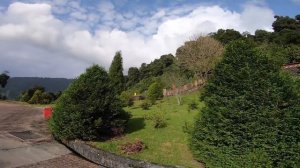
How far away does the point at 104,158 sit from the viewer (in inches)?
510

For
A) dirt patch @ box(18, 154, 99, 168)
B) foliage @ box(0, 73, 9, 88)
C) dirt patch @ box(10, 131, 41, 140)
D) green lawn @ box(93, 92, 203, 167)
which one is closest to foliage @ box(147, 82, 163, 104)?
green lawn @ box(93, 92, 203, 167)

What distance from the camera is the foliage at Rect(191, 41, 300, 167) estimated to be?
11.2 m

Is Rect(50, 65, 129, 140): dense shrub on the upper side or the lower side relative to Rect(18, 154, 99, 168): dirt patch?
upper

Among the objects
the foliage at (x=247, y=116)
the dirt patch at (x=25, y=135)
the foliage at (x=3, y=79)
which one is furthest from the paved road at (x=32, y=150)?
the foliage at (x=3, y=79)

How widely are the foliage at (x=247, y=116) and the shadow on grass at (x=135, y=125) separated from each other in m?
3.67

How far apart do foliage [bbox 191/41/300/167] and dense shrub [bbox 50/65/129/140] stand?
3.75 metres

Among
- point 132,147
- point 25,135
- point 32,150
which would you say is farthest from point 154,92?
point 32,150

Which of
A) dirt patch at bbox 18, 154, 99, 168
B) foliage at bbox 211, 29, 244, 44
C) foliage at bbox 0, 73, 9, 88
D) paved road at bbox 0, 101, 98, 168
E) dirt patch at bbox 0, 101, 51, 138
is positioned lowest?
dirt patch at bbox 18, 154, 99, 168

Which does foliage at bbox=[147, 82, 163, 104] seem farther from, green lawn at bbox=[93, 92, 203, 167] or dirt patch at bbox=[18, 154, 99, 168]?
dirt patch at bbox=[18, 154, 99, 168]

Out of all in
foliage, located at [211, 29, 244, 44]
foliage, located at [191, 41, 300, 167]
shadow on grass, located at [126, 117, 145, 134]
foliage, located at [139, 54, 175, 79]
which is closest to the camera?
foliage, located at [191, 41, 300, 167]

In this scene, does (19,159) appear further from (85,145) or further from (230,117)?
(230,117)

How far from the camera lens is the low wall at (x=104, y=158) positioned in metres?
12.2

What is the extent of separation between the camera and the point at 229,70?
1256 centimetres

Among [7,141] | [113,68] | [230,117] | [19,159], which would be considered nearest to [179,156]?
[230,117]
